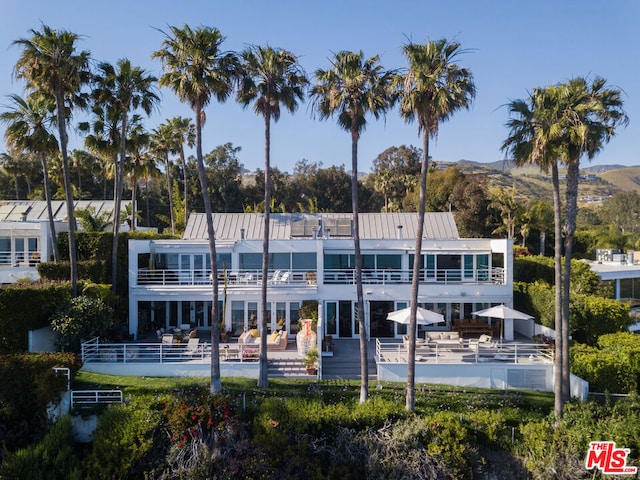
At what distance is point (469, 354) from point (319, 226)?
42.6ft

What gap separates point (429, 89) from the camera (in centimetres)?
1591

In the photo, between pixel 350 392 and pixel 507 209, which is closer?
pixel 350 392

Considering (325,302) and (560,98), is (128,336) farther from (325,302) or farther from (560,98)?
(560,98)

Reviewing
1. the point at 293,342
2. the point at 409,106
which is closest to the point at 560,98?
the point at 409,106

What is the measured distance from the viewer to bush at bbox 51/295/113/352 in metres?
19.8

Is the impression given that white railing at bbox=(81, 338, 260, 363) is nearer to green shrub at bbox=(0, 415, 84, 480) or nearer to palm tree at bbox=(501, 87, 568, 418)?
green shrub at bbox=(0, 415, 84, 480)

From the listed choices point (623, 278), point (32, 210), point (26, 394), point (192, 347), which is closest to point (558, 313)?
point (192, 347)

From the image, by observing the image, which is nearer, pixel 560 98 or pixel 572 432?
pixel 572 432

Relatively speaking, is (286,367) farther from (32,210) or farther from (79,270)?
(32,210)

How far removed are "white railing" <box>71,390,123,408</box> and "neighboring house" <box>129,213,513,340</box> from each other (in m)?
6.96

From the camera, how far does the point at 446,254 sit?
2628cm

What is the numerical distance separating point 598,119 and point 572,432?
433 inches

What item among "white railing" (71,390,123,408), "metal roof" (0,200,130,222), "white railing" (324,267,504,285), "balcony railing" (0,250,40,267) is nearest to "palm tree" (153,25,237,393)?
"white railing" (71,390,123,408)

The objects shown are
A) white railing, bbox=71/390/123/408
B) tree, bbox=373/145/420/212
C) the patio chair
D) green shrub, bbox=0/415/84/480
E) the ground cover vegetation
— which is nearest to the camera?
green shrub, bbox=0/415/84/480
